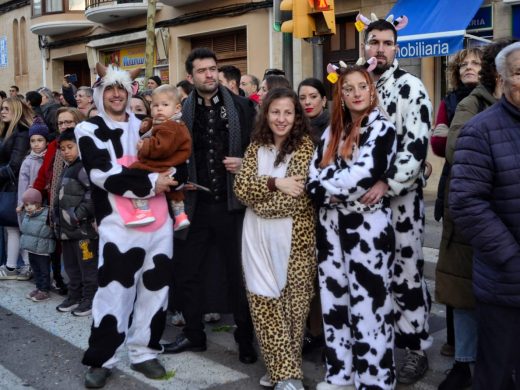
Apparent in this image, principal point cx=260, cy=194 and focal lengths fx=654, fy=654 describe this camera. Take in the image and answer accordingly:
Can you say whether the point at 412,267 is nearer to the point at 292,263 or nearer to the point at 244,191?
the point at 292,263

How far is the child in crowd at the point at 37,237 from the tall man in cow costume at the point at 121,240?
7.37 feet

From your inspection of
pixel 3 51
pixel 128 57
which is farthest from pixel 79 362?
pixel 3 51

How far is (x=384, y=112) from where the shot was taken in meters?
3.85

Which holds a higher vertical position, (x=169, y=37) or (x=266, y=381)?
(x=169, y=37)

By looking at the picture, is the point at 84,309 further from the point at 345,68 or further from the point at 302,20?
the point at 302,20

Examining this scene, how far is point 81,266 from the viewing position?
5.68 meters

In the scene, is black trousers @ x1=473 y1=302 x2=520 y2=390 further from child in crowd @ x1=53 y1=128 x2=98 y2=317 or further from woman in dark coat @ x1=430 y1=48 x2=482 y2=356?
child in crowd @ x1=53 y1=128 x2=98 y2=317

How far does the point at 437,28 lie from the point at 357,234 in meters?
8.16

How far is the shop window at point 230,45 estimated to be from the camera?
1606 centimetres

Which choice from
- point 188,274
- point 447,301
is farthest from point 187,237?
point 447,301

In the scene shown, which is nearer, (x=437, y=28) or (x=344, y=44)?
(x=437, y=28)

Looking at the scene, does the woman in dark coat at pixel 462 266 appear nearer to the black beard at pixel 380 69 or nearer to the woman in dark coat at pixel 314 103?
the black beard at pixel 380 69

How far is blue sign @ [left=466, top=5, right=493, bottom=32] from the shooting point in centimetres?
1105

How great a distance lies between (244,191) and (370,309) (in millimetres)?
1002
